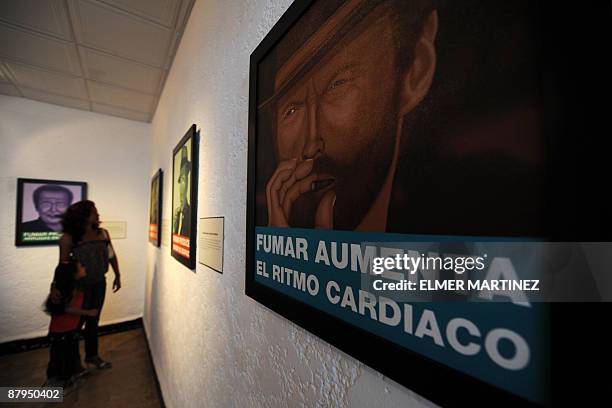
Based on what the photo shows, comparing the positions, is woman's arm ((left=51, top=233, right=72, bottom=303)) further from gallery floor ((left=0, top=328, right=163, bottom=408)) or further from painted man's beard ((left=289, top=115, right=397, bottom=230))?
painted man's beard ((left=289, top=115, right=397, bottom=230))

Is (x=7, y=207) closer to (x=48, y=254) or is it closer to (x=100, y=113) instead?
(x=48, y=254)

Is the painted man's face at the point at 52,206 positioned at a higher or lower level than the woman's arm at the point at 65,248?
higher

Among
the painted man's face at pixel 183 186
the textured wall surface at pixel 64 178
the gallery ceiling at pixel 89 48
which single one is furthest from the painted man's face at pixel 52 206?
the painted man's face at pixel 183 186

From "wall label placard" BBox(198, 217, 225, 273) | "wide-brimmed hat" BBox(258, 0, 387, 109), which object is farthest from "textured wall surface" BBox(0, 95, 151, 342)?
"wide-brimmed hat" BBox(258, 0, 387, 109)

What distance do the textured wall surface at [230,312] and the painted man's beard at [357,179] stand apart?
0.26 metres

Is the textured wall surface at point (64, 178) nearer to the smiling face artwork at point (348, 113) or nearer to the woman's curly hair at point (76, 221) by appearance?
the woman's curly hair at point (76, 221)

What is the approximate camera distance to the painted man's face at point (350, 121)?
0.38 meters

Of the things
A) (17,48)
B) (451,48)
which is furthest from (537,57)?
(17,48)

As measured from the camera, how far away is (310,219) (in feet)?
1.70

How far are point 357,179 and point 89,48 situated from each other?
2714 mm

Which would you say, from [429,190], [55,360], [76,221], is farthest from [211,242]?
[55,360]

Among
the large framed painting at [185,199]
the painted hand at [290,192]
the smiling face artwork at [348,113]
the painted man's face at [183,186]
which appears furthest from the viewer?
the painted man's face at [183,186]

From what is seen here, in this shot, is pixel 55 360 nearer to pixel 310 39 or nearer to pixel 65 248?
pixel 65 248

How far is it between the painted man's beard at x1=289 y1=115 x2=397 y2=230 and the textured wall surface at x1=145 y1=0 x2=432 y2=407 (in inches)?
10.3
